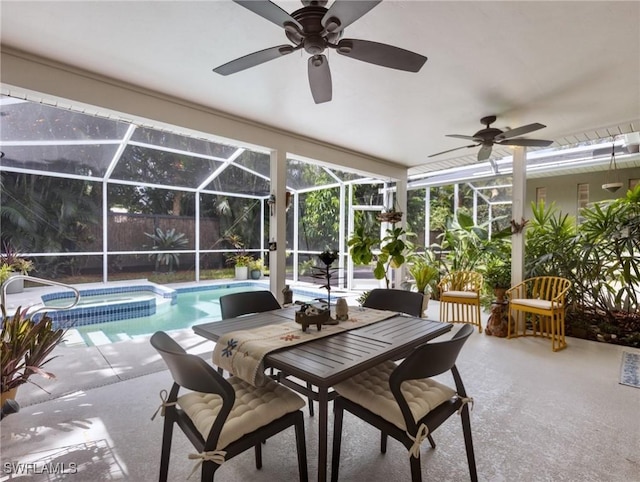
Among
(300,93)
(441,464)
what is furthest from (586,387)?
(300,93)

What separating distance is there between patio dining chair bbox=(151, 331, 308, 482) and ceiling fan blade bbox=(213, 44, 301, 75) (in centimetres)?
157

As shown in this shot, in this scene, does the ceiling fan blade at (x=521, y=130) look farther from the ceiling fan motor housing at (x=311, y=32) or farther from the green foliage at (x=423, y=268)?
the green foliage at (x=423, y=268)

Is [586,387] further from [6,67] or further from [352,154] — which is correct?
[6,67]

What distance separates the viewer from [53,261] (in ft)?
20.6

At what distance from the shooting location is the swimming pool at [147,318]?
458cm

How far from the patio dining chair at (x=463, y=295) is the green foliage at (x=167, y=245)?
606 cm

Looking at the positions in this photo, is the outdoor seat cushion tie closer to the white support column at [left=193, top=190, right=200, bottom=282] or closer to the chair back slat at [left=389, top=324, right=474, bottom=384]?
the chair back slat at [left=389, top=324, right=474, bottom=384]

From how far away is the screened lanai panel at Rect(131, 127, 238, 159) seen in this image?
16.1ft

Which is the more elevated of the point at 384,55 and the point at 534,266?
the point at 384,55

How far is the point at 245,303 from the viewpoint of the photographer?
2512 millimetres

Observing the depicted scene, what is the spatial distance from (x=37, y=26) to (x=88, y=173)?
5.08 meters

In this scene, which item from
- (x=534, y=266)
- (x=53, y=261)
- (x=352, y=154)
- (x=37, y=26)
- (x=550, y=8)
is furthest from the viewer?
(x=53, y=261)

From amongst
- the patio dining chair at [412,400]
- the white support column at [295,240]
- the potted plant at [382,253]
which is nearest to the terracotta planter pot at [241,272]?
the white support column at [295,240]

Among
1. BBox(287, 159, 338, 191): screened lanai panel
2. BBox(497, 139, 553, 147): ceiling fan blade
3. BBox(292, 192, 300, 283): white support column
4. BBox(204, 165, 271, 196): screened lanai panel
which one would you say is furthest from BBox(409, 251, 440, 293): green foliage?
BBox(204, 165, 271, 196): screened lanai panel
